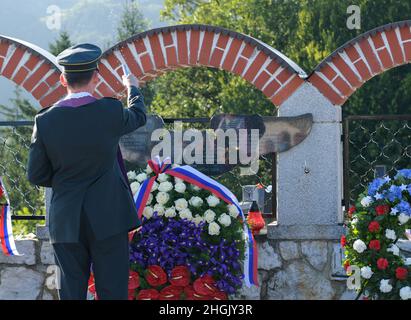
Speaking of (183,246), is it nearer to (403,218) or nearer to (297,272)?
(403,218)

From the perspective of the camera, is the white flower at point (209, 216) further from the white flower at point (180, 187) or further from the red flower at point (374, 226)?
the red flower at point (374, 226)

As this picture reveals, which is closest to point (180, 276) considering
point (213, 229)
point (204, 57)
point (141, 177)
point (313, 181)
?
point (213, 229)

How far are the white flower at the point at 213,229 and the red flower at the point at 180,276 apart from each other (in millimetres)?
272

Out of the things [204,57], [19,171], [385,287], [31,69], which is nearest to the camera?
[385,287]

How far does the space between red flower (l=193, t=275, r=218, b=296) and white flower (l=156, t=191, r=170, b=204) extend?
20.6 inches

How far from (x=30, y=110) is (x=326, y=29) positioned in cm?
1401

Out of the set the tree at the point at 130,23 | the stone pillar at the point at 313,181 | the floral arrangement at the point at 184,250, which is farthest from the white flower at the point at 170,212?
the tree at the point at 130,23

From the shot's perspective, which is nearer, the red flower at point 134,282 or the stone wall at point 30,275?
the red flower at point 134,282

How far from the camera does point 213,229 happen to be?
518 centimetres

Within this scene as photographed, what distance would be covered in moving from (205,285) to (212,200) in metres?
0.53

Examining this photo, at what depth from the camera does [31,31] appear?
133 metres

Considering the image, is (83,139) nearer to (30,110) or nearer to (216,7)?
(216,7)

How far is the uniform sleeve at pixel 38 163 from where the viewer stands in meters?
4.10

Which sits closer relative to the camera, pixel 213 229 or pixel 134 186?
pixel 213 229
